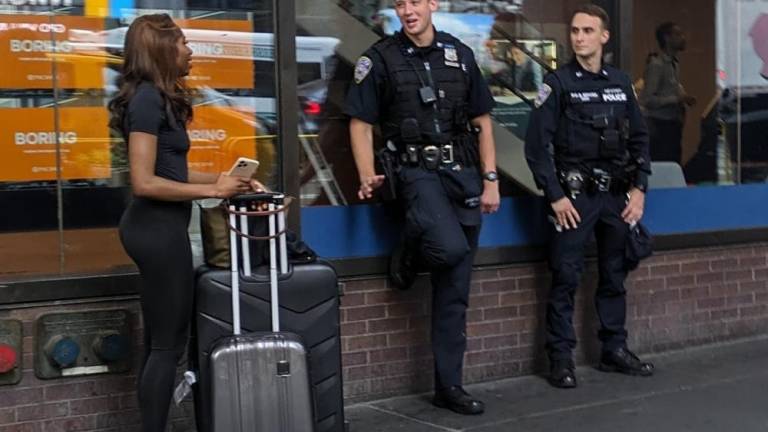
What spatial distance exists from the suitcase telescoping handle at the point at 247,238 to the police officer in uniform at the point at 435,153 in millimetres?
1001

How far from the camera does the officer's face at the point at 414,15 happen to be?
5.39m

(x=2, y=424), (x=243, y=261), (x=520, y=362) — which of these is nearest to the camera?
(x=243, y=261)

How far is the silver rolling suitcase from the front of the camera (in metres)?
4.29

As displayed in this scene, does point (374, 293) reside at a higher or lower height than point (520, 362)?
higher

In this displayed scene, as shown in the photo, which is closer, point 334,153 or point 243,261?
point 243,261

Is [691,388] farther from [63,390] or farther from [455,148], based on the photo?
[63,390]

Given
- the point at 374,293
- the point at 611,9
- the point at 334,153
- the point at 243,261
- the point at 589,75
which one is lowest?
the point at 374,293

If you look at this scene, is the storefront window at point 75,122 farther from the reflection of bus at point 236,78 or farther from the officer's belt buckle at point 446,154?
the officer's belt buckle at point 446,154

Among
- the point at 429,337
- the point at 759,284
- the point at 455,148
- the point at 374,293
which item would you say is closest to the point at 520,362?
the point at 429,337

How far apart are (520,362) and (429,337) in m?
0.65

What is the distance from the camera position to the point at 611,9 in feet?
21.9

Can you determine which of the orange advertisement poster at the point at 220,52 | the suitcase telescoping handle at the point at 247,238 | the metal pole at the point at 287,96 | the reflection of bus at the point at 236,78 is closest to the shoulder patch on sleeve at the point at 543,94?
the metal pole at the point at 287,96

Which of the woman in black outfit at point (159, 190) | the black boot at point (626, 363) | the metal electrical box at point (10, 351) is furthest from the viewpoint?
the black boot at point (626, 363)

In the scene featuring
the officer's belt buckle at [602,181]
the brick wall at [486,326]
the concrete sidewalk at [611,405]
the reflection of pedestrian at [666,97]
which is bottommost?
the concrete sidewalk at [611,405]
